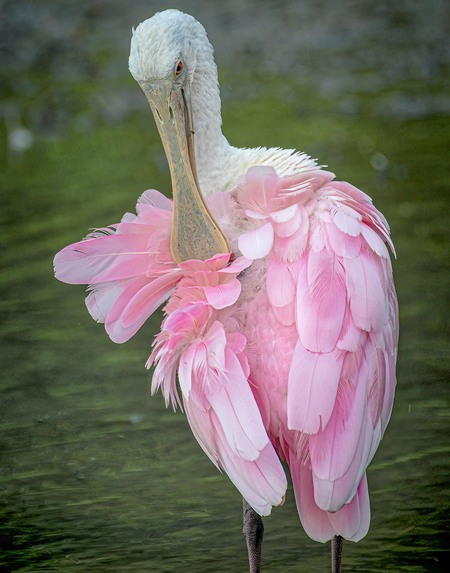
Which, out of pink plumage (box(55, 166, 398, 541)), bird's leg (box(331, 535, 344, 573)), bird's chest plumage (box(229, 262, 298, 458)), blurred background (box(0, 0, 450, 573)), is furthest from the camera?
blurred background (box(0, 0, 450, 573))

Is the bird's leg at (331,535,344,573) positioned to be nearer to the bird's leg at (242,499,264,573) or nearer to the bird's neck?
the bird's leg at (242,499,264,573)

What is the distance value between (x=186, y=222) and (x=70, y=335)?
8.57 ft

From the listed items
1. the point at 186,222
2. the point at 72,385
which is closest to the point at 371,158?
the point at 72,385

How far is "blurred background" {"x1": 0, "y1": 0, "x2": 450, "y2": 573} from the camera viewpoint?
452 cm

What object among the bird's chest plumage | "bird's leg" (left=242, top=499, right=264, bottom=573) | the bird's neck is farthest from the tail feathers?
the bird's neck

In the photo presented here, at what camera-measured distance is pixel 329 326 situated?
3385 millimetres

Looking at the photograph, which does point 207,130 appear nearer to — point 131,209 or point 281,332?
point 281,332

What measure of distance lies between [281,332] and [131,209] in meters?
4.01

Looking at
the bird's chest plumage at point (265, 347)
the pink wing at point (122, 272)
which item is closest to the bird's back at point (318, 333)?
the bird's chest plumage at point (265, 347)

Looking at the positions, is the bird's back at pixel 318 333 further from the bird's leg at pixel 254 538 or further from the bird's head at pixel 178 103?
the bird's leg at pixel 254 538

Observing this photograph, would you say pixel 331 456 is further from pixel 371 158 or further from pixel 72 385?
pixel 371 158

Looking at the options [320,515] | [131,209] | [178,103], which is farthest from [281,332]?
[131,209]

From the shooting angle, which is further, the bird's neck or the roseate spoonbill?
the bird's neck

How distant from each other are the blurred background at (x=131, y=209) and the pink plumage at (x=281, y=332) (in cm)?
93
